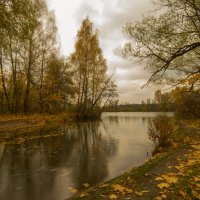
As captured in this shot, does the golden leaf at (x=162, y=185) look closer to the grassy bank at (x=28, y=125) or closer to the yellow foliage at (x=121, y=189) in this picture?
the yellow foliage at (x=121, y=189)

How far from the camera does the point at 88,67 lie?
33.7m

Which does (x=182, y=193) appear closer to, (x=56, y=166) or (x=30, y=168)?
(x=56, y=166)

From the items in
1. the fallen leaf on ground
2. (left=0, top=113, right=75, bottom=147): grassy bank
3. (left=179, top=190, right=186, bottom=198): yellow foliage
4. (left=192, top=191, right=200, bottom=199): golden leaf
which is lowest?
the fallen leaf on ground

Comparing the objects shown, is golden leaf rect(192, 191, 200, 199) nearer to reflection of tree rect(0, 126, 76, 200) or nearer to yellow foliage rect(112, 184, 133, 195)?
yellow foliage rect(112, 184, 133, 195)

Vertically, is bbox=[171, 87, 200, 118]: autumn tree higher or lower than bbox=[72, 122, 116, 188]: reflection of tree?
higher

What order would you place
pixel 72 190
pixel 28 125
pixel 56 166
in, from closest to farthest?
pixel 72 190
pixel 56 166
pixel 28 125

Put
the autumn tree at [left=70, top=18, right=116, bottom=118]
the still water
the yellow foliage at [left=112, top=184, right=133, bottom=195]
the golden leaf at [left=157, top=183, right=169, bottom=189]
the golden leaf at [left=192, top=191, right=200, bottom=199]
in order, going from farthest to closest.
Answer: the autumn tree at [left=70, top=18, right=116, bottom=118], the still water, the golden leaf at [left=157, top=183, right=169, bottom=189], the yellow foliage at [left=112, top=184, right=133, bottom=195], the golden leaf at [left=192, top=191, right=200, bottom=199]

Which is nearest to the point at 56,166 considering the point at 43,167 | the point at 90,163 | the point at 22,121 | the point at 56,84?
the point at 43,167

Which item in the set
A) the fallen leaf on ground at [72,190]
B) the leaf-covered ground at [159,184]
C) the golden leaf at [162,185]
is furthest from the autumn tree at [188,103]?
the golden leaf at [162,185]

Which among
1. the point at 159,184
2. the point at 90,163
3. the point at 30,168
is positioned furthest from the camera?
the point at 90,163

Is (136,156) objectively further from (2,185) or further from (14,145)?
(14,145)

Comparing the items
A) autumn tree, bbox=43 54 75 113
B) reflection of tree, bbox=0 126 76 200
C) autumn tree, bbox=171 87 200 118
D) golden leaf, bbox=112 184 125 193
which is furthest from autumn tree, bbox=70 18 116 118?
golden leaf, bbox=112 184 125 193

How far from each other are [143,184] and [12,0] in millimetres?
7433

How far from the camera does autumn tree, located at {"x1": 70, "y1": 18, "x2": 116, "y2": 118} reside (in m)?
33.5
